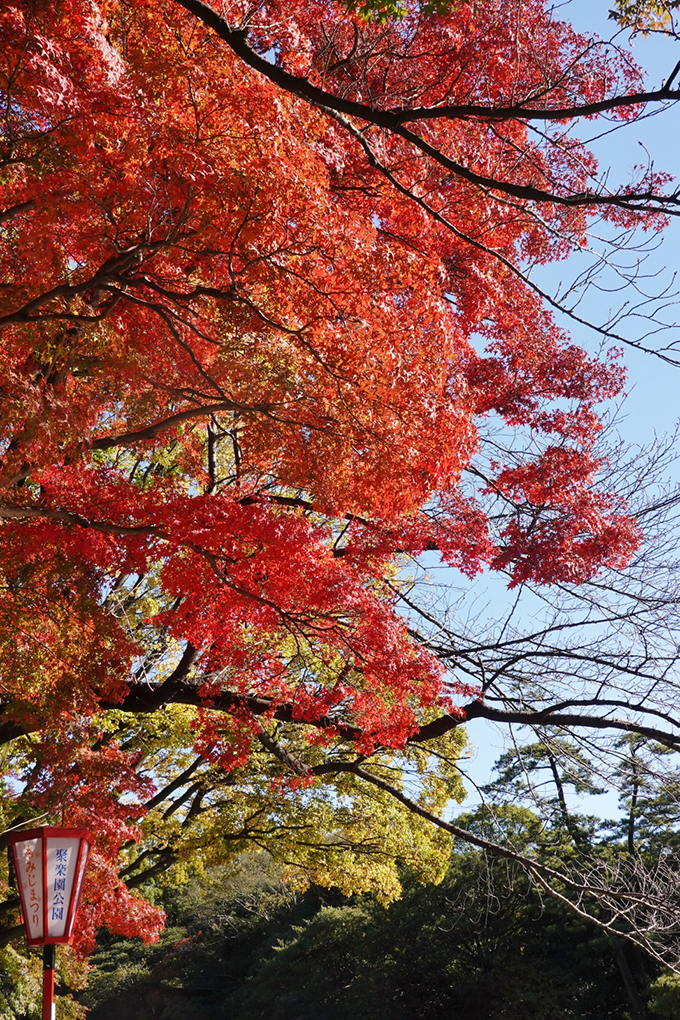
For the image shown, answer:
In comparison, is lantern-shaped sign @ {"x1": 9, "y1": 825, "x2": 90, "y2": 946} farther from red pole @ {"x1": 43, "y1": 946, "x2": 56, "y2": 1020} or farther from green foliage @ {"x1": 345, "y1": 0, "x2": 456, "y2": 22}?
green foliage @ {"x1": 345, "y1": 0, "x2": 456, "y2": 22}

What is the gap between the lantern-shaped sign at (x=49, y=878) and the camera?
607 cm

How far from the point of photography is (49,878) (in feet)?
20.2

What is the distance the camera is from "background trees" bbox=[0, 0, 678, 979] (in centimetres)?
568

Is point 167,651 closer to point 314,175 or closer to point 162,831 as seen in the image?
point 162,831

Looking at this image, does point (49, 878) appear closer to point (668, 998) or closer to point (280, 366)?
point (280, 366)

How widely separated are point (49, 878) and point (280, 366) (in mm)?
4247

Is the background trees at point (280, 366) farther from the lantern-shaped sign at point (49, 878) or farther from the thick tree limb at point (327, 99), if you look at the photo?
the lantern-shaped sign at point (49, 878)

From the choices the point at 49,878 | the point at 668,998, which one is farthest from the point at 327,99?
the point at 668,998

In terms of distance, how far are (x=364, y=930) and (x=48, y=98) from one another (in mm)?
23683

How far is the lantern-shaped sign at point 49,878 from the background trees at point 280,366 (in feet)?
8.07

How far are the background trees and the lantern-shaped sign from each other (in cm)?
246

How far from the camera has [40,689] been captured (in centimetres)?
864

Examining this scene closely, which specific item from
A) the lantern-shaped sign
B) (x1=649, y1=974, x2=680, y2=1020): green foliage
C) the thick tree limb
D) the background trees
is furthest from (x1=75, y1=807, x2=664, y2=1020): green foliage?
the thick tree limb

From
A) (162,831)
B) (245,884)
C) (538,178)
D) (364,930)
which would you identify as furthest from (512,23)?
(245,884)
